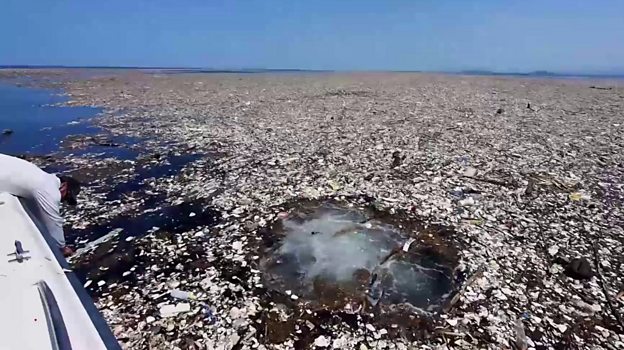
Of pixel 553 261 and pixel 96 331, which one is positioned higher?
pixel 96 331

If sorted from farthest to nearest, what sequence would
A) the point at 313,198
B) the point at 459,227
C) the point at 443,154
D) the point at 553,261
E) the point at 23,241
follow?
the point at 443,154 → the point at 313,198 → the point at 459,227 → the point at 553,261 → the point at 23,241

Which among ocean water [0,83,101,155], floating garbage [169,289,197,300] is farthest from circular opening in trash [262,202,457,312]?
ocean water [0,83,101,155]

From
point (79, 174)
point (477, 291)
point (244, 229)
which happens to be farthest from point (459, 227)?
point (79, 174)

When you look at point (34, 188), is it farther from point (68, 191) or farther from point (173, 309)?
point (173, 309)

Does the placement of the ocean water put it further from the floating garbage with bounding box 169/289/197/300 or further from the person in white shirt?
the floating garbage with bounding box 169/289/197/300

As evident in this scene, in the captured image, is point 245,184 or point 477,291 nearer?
point 477,291

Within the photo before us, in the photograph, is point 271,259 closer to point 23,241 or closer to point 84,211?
point 23,241

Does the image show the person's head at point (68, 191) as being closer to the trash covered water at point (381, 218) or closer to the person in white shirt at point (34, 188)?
the person in white shirt at point (34, 188)
